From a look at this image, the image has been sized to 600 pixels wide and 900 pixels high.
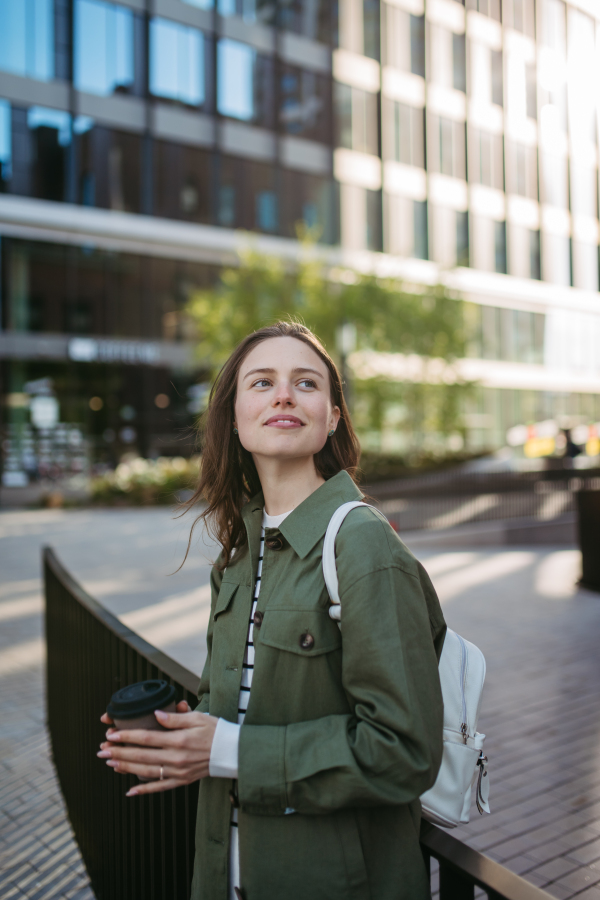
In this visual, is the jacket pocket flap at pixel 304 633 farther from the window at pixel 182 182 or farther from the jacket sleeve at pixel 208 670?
the window at pixel 182 182

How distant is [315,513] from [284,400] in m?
0.29

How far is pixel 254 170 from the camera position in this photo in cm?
2928

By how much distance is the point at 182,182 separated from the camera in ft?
90.4

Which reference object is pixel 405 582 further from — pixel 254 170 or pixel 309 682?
pixel 254 170

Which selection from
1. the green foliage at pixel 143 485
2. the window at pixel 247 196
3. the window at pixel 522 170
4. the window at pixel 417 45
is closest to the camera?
the green foliage at pixel 143 485

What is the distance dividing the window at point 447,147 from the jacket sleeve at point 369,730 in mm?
36083

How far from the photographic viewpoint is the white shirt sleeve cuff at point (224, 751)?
1405 millimetres

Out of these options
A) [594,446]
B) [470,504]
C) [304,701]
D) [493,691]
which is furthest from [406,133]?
[304,701]

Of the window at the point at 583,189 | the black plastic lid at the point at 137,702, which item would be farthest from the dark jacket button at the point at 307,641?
the window at the point at 583,189

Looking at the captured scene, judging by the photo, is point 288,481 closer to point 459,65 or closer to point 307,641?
point 307,641

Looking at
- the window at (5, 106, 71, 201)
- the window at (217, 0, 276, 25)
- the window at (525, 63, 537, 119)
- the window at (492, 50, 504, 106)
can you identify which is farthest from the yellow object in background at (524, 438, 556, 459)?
the window at (5, 106, 71, 201)

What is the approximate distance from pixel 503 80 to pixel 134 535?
32445 mm

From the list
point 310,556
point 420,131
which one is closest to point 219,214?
point 420,131

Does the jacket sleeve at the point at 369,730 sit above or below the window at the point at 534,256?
below
